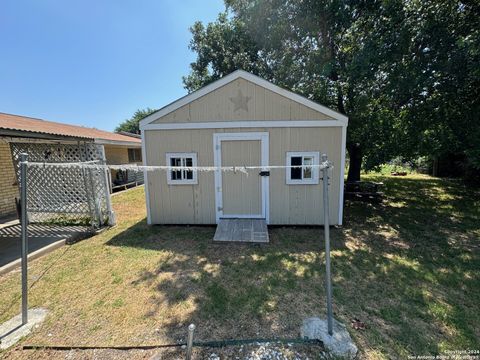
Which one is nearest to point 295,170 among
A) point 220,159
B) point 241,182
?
point 241,182

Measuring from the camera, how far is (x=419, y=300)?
3.02 meters

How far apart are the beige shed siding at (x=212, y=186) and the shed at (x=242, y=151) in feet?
0.08

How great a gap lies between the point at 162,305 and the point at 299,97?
16.5 feet

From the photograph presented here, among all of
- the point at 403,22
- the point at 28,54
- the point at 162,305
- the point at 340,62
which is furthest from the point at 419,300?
the point at 28,54

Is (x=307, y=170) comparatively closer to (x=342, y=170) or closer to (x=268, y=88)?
(x=342, y=170)

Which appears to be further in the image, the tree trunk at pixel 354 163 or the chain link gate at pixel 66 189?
the tree trunk at pixel 354 163

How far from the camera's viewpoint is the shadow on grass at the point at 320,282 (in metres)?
2.54

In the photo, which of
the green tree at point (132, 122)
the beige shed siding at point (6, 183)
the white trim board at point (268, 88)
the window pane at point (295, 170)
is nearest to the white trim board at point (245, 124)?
the white trim board at point (268, 88)

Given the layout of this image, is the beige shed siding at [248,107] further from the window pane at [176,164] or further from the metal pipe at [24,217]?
the metal pipe at [24,217]

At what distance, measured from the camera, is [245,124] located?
18.1ft

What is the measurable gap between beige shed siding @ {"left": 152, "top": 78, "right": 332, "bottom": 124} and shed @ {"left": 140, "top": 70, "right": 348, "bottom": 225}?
23 millimetres

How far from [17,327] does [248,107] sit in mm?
5328

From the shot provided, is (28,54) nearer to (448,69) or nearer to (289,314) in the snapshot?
(289,314)

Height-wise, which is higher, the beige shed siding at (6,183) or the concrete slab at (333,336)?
the beige shed siding at (6,183)
